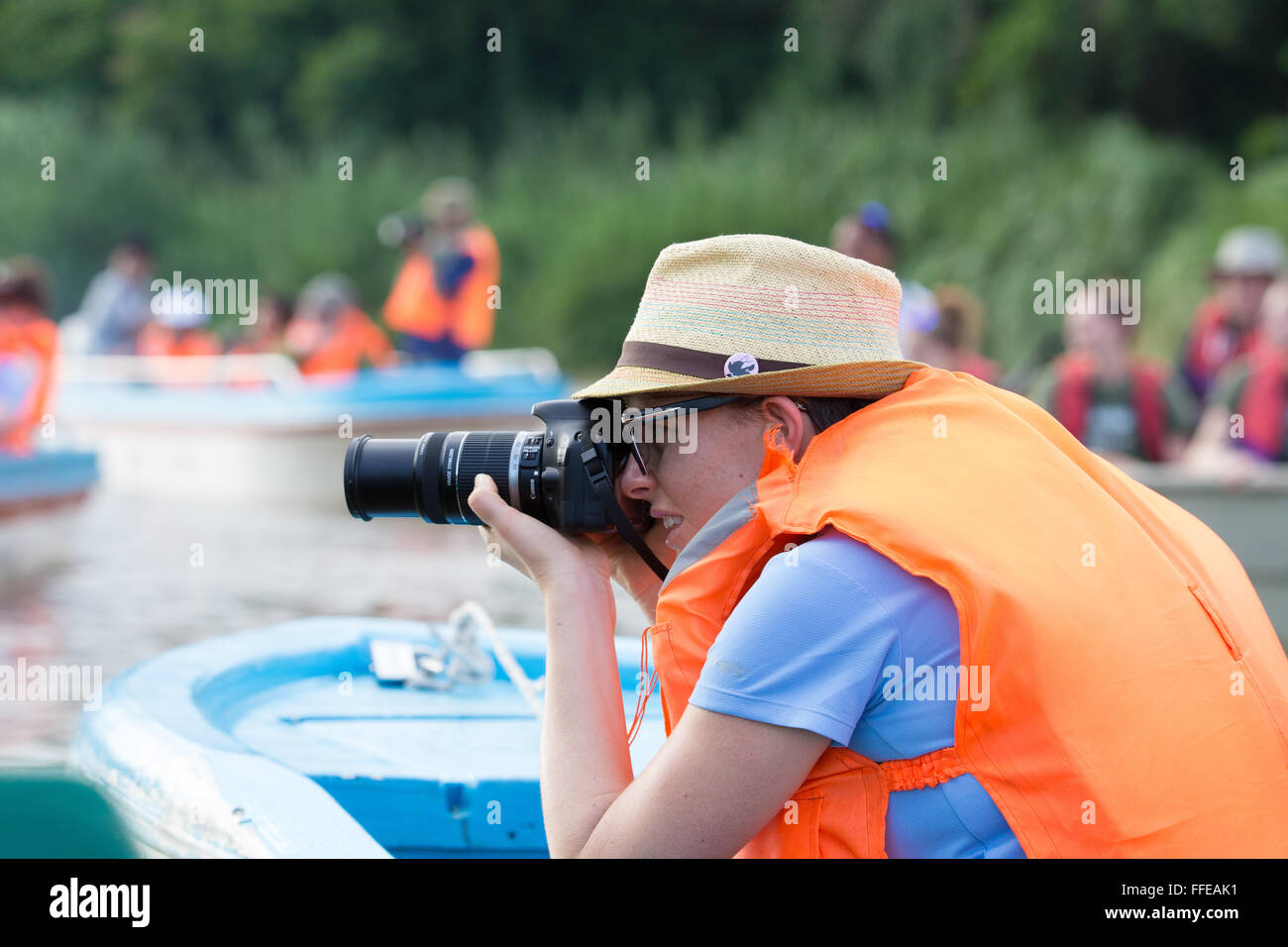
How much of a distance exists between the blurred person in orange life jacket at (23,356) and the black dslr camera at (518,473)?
21.4 feet

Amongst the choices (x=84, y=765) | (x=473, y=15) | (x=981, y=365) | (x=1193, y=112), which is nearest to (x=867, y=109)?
(x=1193, y=112)

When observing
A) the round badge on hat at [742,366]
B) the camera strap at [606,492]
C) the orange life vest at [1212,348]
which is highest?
the orange life vest at [1212,348]

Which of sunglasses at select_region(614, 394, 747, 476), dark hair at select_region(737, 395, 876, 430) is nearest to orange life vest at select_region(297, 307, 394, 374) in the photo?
sunglasses at select_region(614, 394, 747, 476)

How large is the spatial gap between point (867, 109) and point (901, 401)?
23.1m

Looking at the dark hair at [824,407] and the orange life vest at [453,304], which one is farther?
the orange life vest at [453,304]

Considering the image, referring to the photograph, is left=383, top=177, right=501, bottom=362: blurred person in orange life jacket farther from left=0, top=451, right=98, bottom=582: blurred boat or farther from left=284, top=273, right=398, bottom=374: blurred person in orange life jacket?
left=0, top=451, right=98, bottom=582: blurred boat

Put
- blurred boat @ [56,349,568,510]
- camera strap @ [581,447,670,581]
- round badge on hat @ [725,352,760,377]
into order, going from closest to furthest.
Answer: round badge on hat @ [725,352,760,377] < camera strap @ [581,447,670,581] < blurred boat @ [56,349,568,510]

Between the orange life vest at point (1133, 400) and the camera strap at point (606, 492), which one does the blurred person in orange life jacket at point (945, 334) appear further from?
the camera strap at point (606, 492)

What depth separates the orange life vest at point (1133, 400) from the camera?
621 cm

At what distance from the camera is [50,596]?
24.1 ft

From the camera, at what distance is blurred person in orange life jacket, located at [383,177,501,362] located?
1126 cm

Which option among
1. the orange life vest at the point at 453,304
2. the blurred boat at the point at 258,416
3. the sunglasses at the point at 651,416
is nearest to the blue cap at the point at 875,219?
the blurred boat at the point at 258,416

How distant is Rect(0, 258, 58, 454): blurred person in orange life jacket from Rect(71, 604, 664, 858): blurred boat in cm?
504
